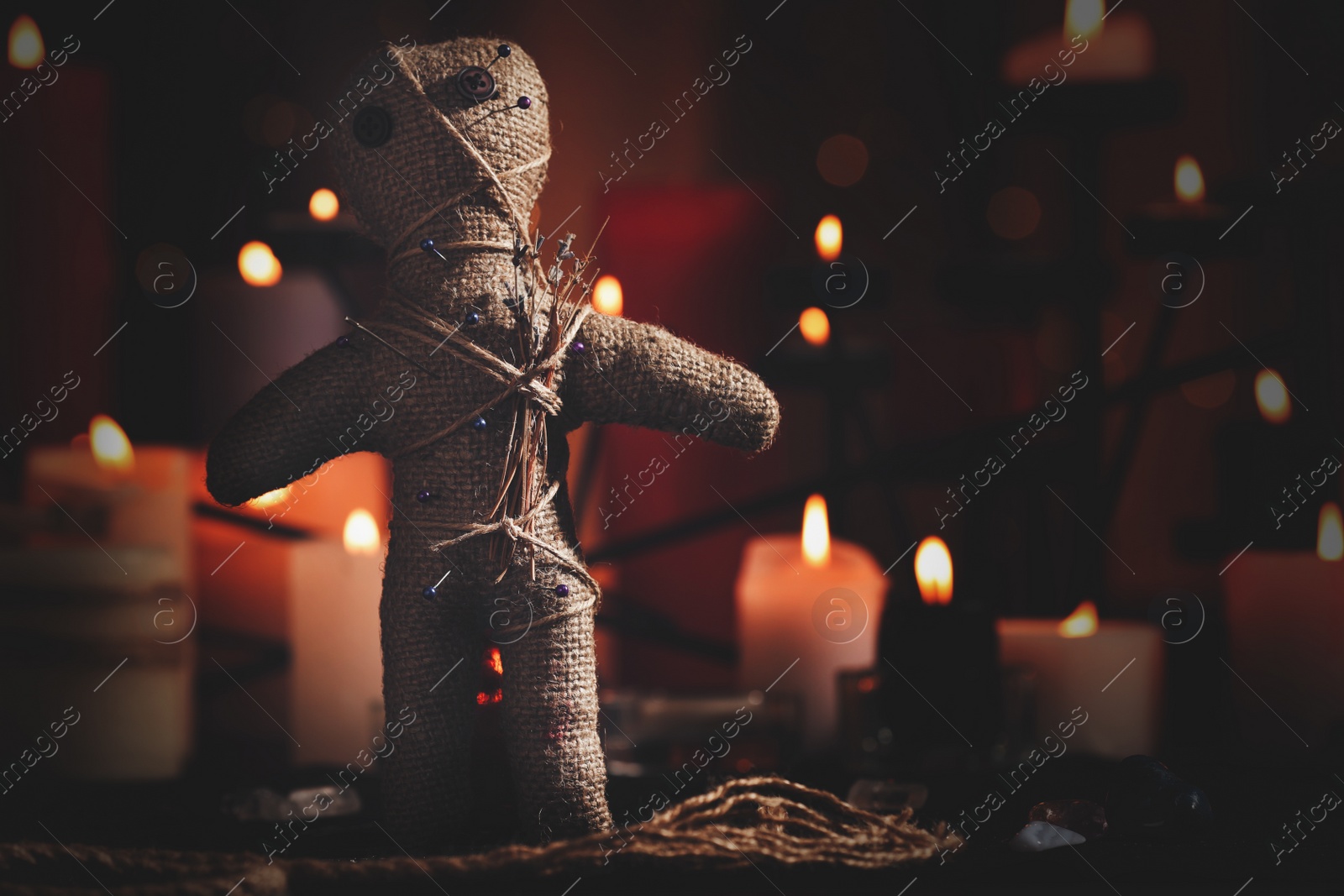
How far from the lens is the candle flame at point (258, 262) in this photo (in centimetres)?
67

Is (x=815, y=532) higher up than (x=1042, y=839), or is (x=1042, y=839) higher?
(x=815, y=532)

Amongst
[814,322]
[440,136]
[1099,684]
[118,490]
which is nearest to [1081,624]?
[1099,684]

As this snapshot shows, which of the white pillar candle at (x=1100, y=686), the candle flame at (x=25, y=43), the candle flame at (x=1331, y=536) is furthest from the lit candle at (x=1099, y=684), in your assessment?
the candle flame at (x=25, y=43)

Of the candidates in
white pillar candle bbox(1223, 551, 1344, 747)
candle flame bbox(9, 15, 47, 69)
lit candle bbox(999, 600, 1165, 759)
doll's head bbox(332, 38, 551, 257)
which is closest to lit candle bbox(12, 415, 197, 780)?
doll's head bbox(332, 38, 551, 257)

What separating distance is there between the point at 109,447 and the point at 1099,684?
59 centimetres

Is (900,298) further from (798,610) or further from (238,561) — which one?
(238,561)

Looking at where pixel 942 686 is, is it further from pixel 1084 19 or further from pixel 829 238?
pixel 1084 19

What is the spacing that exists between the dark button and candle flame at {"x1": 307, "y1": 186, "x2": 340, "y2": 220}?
0.75 feet

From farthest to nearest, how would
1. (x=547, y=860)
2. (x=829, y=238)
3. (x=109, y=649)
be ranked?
(x=829, y=238)
(x=109, y=649)
(x=547, y=860)

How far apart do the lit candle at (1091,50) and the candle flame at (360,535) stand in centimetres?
52

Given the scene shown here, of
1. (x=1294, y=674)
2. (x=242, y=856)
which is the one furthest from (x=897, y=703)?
(x=242, y=856)

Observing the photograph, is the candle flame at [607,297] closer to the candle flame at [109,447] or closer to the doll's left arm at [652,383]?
the doll's left arm at [652,383]

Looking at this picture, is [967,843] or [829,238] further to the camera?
[829,238]

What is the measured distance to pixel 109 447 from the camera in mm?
651
